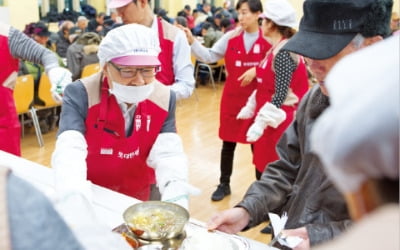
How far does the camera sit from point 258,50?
3422 millimetres

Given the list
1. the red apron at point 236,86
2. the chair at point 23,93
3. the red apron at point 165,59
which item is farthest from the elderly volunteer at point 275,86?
the chair at point 23,93

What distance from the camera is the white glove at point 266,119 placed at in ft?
9.08

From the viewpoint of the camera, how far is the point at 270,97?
9.82ft

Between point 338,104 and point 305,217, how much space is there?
1.08 m

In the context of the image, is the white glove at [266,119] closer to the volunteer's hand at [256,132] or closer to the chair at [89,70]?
the volunteer's hand at [256,132]

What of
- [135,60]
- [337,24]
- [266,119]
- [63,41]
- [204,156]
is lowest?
[204,156]

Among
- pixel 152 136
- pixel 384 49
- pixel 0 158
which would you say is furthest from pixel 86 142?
pixel 384 49

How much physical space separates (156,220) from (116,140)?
497mm

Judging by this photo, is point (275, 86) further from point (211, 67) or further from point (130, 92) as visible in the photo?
point (211, 67)

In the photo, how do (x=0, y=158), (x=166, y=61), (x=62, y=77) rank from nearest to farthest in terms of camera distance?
(x=0, y=158) < (x=62, y=77) < (x=166, y=61)

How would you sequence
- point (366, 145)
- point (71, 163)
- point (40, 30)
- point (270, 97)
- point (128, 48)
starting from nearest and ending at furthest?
1. point (366, 145)
2. point (71, 163)
3. point (128, 48)
4. point (270, 97)
5. point (40, 30)

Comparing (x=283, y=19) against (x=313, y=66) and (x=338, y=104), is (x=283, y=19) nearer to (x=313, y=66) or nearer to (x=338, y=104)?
(x=313, y=66)

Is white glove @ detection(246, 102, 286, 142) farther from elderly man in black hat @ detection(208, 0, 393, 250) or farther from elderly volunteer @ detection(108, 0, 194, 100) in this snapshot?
elderly man in black hat @ detection(208, 0, 393, 250)

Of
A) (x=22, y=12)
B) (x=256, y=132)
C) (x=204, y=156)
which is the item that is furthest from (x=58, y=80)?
(x=22, y=12)
